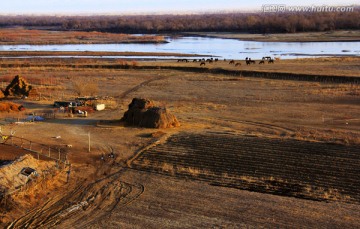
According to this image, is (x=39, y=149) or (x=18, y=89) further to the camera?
(x=18, y=89)

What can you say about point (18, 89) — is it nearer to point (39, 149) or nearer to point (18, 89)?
point (18, 89)

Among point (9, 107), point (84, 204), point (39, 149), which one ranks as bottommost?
point (84, 204)

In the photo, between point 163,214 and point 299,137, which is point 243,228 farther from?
point 299,137

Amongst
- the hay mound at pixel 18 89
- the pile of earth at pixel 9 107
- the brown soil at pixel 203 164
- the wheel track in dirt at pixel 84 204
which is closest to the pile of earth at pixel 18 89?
the hay mound at pixel 18 89

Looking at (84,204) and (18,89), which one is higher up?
(18,89)

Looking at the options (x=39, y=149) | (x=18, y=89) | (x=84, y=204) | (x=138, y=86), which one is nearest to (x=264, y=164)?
(x=84, y=204)

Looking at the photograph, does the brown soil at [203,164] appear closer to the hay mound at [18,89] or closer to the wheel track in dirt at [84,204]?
the wheel track in dirt at [84,204]

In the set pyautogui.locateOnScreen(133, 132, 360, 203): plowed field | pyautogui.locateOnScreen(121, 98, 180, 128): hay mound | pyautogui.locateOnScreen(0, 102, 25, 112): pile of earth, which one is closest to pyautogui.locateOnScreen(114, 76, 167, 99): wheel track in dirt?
pyautogui.locateOnScreen(0, 102, 25, 112): pile of earth
